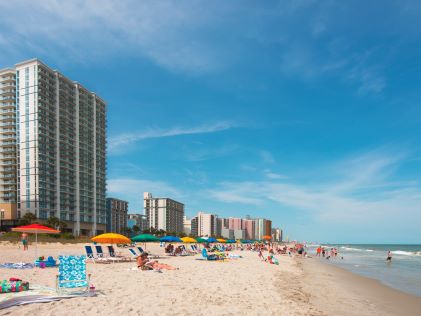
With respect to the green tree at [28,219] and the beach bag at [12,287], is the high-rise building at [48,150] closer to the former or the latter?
the green tree at [28,219]

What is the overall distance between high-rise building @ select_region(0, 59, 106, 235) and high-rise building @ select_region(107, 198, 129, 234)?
107 ft

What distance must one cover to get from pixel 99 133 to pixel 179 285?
91706 millimetres

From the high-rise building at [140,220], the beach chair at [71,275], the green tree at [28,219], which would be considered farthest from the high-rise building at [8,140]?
the high-rise building at [140,220]

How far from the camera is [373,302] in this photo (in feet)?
39.1

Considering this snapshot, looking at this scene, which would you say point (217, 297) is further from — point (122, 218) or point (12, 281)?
point (122, 218)

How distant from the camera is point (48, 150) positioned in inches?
2963

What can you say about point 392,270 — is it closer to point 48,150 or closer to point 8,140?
point 48,150

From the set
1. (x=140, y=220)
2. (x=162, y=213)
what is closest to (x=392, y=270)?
(x=140, y=220)

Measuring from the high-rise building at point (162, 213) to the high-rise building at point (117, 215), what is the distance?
105 ft

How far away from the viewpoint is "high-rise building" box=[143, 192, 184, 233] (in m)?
168

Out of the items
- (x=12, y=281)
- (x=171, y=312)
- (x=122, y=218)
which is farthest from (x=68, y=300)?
(x=122, y=218)

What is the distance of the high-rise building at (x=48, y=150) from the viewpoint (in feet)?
237

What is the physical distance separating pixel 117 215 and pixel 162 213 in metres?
40.0

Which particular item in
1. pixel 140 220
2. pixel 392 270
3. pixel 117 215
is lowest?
pixel 140 220
